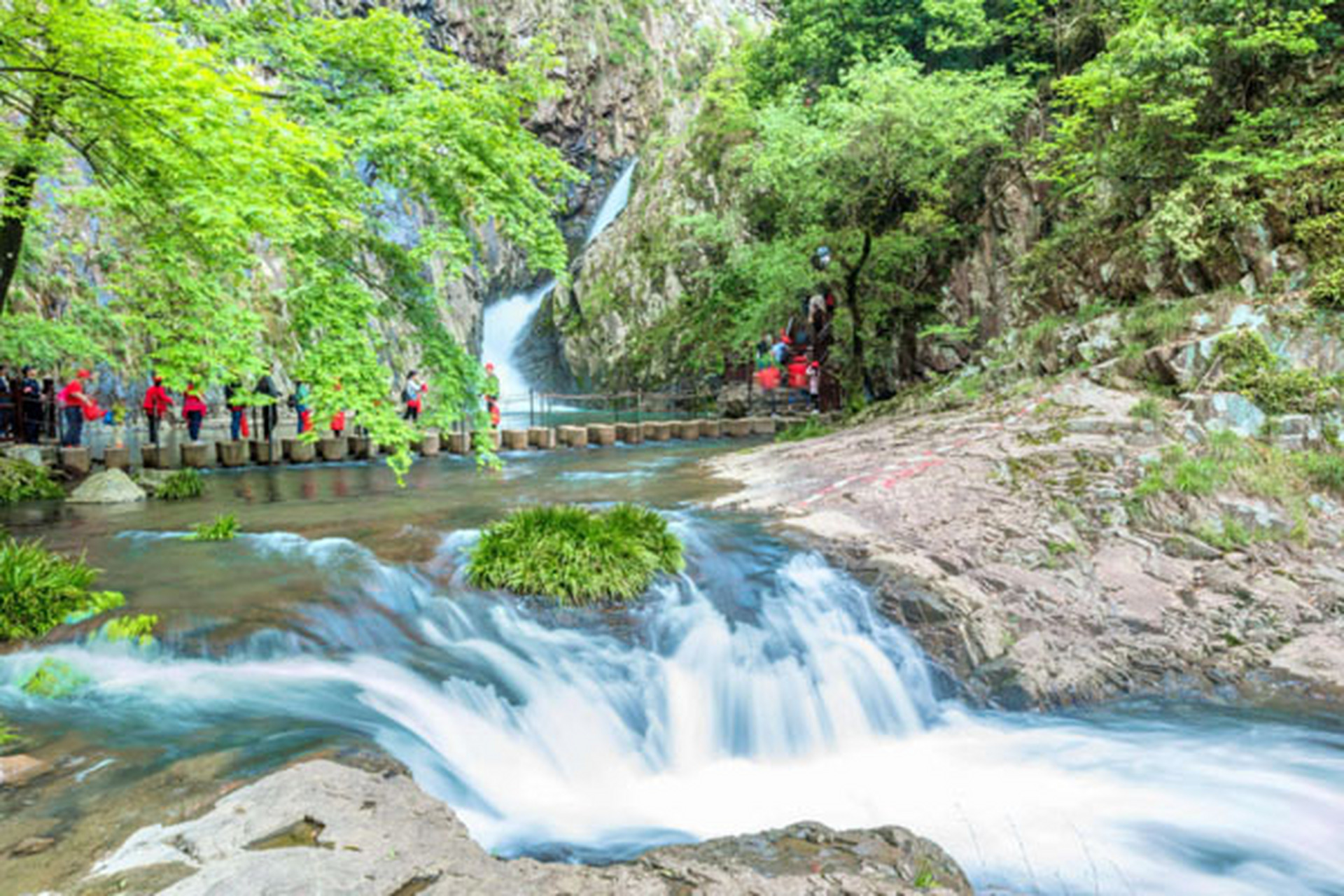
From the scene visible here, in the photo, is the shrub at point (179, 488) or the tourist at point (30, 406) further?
the tourist at point (30, 406)

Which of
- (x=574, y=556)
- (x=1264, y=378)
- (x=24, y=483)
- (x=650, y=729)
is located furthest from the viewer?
(x=24, y=483)

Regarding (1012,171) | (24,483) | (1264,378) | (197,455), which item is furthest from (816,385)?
(24,483)

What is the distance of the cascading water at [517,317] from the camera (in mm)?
41000

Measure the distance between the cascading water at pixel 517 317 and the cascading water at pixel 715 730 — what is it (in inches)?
1276

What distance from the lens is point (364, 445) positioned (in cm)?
1922

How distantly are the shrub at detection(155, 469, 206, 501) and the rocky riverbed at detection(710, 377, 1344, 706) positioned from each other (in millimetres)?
9671

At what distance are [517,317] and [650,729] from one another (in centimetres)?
3946

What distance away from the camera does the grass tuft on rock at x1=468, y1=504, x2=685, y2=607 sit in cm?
821

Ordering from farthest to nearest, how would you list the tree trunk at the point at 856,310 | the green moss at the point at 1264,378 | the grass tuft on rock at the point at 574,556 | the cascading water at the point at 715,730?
the tree trunk at the point at 856,310 < the green moss at the point at 1264,378 < the grass tuft on rock at the point at 574,556 < the cascading water at the point at 715,730

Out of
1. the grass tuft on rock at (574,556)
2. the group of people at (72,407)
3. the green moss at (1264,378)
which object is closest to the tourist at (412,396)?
the group of people at (72,407)

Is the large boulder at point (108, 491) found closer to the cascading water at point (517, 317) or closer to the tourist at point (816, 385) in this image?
the tourist at point (816, 385)

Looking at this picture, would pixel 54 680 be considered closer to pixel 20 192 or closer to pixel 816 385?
pixel 20 192

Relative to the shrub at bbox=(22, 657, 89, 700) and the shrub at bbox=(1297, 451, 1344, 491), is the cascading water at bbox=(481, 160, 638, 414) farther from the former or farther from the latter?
the shrub at bbox=(22, 657, 89, 700)

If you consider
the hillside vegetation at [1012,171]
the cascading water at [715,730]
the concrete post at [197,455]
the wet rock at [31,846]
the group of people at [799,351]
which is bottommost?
the cascading water at [715,730]
